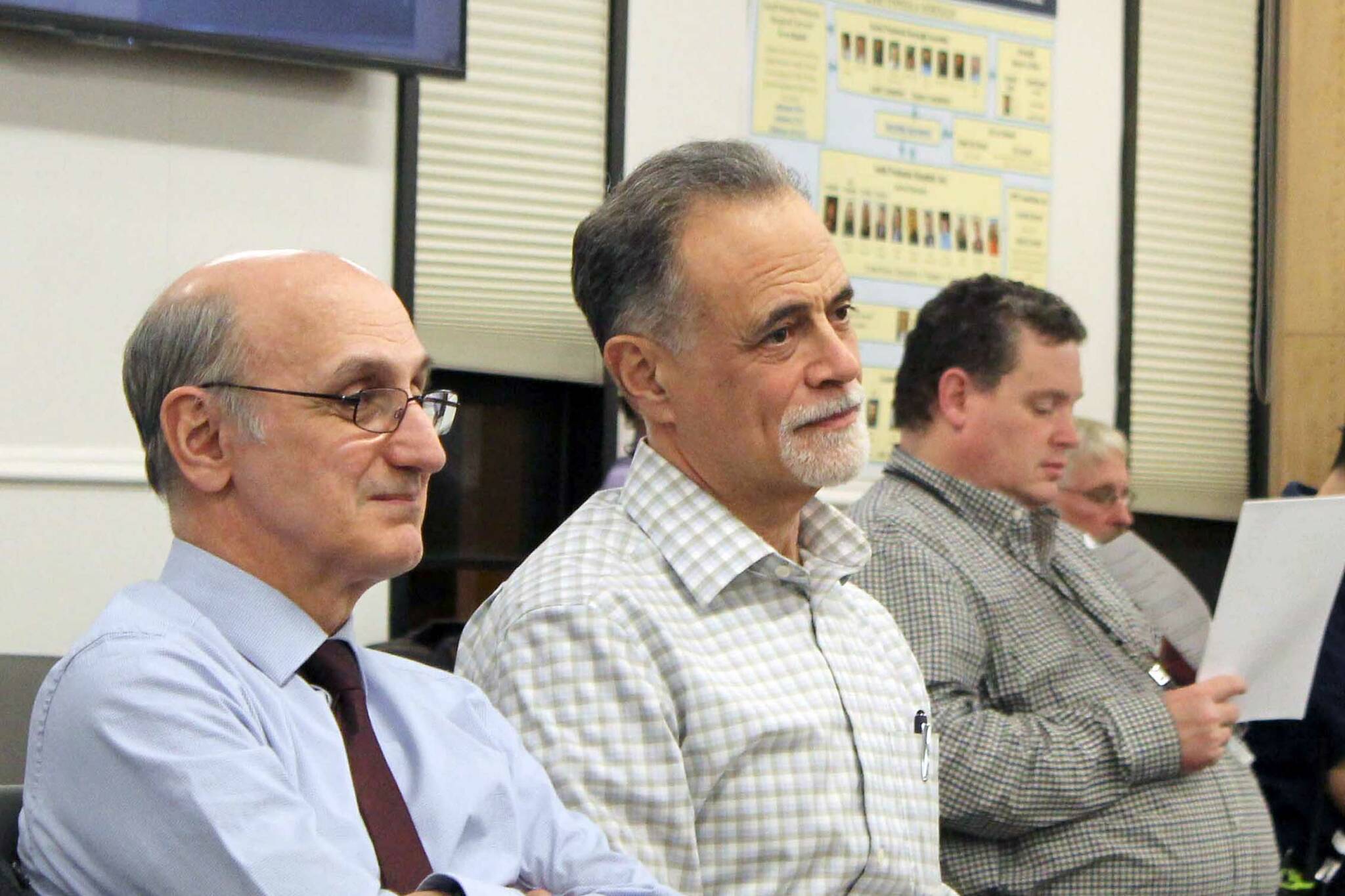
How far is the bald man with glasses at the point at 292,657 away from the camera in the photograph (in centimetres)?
116

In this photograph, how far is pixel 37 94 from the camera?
300cm

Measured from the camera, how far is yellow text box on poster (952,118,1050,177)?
4434 millimetres

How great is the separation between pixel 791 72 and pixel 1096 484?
1.35m

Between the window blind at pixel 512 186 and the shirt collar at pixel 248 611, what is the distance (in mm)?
2262

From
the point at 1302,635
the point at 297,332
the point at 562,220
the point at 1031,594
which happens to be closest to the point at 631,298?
the point at 297,332

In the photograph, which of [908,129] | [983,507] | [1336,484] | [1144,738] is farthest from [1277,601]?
[908,129]

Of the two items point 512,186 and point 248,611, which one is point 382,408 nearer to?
point 248,611

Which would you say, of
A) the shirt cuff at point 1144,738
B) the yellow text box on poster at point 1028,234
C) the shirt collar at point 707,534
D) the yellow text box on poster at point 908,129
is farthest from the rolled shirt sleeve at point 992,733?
the yellow text box on poster at point 1028,234

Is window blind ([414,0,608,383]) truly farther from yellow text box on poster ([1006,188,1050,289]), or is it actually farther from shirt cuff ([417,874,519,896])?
shirt cuff ([417,874,519,896])

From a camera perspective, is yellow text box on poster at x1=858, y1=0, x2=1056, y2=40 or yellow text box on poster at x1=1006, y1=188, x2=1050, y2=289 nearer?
yellow text box on poster at x1=858, y1=0, x2=1056, y2=40

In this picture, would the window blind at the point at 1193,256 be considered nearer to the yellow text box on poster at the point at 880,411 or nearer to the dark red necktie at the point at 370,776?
the yellow text box on poster at the point at 880,411

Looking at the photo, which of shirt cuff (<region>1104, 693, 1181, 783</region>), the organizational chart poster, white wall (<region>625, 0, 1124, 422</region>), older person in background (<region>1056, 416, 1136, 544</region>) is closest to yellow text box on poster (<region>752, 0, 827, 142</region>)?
the organizational chart poster

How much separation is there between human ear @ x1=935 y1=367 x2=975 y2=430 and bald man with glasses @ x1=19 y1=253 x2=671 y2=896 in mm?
1435

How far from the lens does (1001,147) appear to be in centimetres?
450
